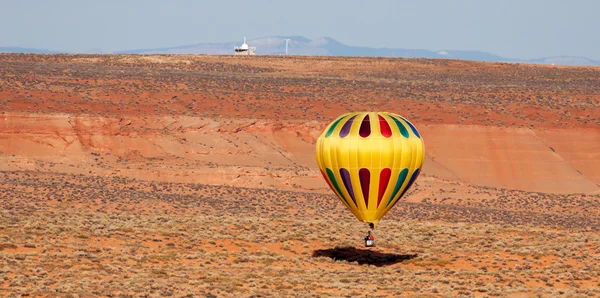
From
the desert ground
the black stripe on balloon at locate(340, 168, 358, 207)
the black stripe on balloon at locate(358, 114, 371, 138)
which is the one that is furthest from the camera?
the black stripe on balloon at locate(340, 168, 358, 207)

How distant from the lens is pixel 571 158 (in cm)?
6831

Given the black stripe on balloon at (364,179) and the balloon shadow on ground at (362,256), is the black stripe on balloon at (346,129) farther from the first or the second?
the balloon shadow on ground at (362,256)

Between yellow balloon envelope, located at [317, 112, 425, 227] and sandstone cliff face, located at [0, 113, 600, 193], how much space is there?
77.4 ft

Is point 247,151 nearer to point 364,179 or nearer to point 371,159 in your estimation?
point 364,179

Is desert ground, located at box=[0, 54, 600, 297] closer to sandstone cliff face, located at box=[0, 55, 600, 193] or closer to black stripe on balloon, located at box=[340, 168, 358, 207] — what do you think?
sandstone cliff face, located at box=[0, 55, 600, 193]

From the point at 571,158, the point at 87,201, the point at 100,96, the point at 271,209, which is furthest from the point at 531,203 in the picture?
the point at 100,96

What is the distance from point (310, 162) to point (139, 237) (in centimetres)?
2629

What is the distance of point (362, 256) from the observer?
3850 centimetres

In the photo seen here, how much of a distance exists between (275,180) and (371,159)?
82.4ft

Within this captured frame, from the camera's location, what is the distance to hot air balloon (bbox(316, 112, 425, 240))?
34.7 m

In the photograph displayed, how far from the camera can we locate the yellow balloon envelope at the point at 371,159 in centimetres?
3469

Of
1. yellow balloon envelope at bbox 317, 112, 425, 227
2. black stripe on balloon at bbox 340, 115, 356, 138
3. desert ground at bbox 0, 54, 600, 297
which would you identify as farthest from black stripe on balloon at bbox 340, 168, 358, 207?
desert ground at bbox 0, 54, 600, 297

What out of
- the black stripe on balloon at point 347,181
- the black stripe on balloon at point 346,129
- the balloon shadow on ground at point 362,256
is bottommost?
the balloon shadow on ground at point 362,256

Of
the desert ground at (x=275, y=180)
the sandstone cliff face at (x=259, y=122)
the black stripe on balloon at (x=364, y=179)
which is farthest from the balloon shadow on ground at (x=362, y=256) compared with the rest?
the sandstone cliff face at (x=259, y=122)
